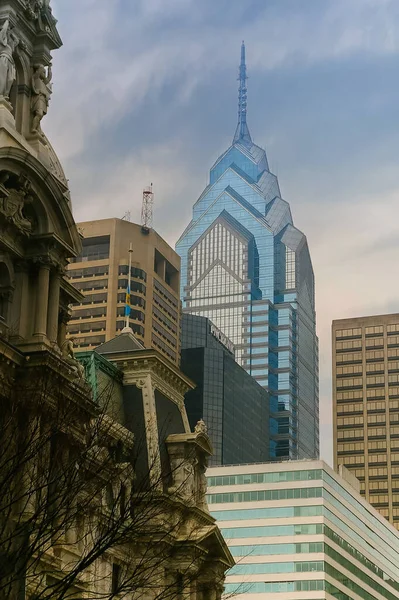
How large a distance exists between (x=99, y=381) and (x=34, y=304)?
14.7 meters

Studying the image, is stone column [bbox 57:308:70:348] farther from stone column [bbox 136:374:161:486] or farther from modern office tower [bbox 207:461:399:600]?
modern office tower [bbox 207:461:399:600]

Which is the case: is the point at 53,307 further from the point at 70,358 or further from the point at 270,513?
the point at 270,513

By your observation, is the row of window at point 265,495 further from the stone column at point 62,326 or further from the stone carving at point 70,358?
the stone column at point 62,326

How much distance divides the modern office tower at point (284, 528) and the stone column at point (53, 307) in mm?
79321

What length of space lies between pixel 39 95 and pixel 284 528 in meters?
84.3

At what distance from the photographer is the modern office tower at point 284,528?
421ft

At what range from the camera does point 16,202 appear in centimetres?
4878

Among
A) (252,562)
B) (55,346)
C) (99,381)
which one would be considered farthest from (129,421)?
(252,562)

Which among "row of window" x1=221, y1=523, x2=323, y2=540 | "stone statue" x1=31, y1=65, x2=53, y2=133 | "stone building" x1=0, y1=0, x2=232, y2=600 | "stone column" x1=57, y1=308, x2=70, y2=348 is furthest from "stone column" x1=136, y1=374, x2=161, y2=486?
"row of window" x1=221, y1=523, x2=323, y2=540

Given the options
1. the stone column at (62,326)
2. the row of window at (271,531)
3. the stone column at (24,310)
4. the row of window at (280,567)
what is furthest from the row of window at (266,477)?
the stone column at (24,310)

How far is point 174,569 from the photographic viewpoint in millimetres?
60781

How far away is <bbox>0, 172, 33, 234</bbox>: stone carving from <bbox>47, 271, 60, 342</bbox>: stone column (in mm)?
2361

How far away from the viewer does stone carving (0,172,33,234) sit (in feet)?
158

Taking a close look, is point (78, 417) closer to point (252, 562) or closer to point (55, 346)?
point (55, 346)
